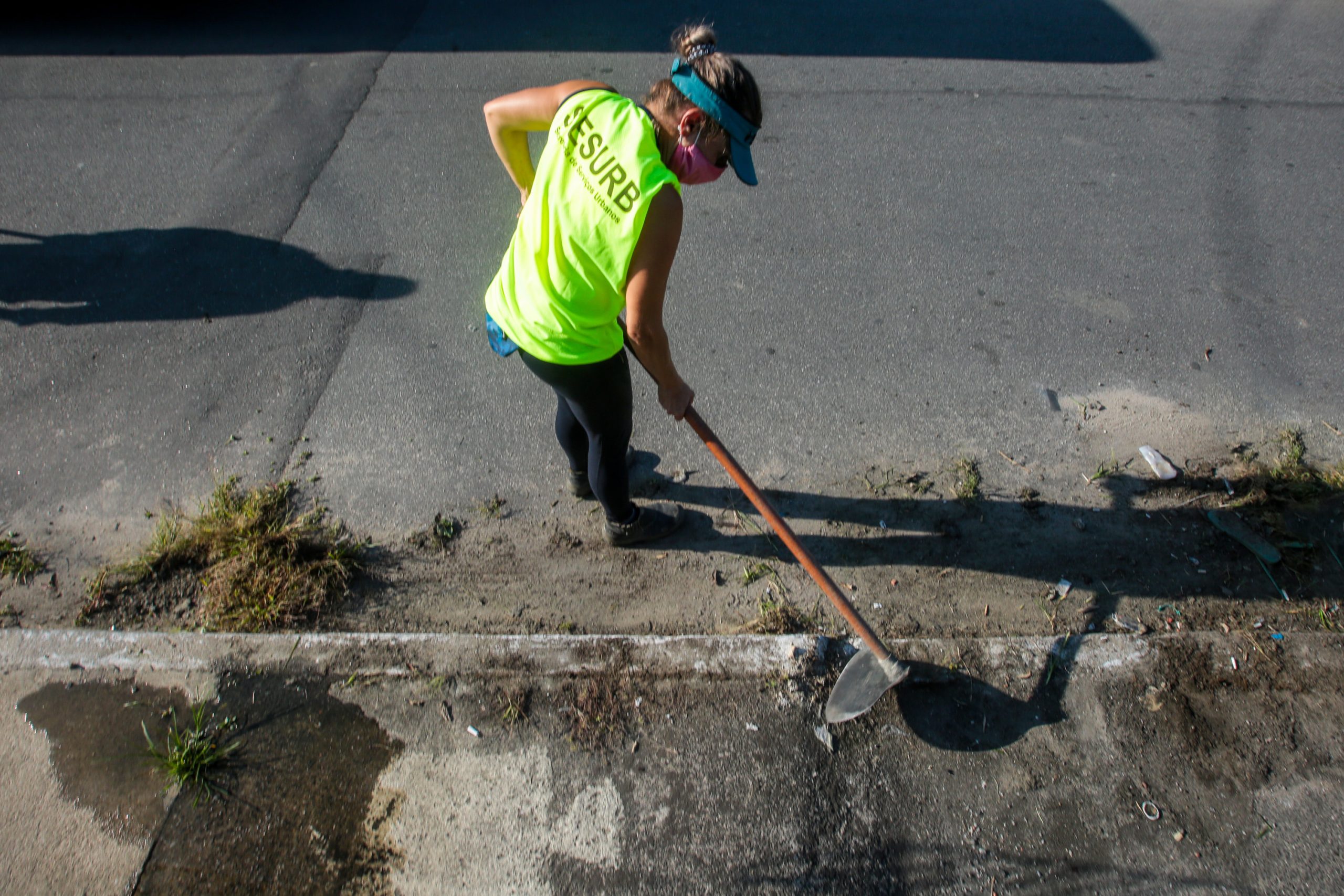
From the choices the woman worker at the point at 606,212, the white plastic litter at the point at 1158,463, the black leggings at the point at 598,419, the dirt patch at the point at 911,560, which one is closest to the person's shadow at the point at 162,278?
the dirt patch at the point at 911,560

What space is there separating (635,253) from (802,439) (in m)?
1.78

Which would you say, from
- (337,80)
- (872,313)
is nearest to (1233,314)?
(872,313)

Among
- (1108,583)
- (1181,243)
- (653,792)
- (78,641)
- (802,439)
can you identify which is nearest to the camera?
(653,792)

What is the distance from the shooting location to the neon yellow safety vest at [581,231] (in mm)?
1852

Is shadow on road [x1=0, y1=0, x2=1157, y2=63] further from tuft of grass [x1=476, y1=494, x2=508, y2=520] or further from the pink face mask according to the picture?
the pink face mask

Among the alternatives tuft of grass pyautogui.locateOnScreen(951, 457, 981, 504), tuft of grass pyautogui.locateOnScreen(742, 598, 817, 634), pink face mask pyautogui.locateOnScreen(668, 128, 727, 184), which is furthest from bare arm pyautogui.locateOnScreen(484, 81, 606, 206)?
tuft of grass pyautogui.locateOnScreen(951, 457, 981, 504)

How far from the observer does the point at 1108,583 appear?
2.94m

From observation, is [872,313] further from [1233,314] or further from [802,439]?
[1233,314]

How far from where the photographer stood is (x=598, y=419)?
8.16 feet

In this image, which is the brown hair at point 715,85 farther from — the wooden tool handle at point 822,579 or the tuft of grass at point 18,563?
the tuft of grass at point 18,563

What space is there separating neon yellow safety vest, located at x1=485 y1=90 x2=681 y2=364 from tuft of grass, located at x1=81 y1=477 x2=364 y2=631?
4.10 feet

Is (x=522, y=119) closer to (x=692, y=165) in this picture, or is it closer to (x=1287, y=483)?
(x=692, y=165)

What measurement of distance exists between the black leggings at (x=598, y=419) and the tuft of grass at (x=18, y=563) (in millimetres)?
2061

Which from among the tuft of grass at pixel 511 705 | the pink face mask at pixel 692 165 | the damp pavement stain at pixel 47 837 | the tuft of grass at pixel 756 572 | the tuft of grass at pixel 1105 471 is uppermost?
the pink face mask at pixel 692 165
